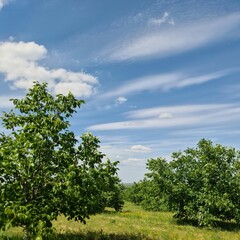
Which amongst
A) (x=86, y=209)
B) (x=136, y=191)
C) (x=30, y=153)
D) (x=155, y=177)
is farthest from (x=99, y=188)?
(x=136, y=191)

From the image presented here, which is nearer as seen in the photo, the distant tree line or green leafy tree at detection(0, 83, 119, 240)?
green leafy tree at detection(0, 83, 119, 240)

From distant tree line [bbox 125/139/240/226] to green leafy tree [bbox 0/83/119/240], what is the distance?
17.4 m

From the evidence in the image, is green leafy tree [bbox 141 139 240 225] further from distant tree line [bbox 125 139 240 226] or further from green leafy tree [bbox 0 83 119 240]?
green leafy tree [bbox 0 83 119 240]

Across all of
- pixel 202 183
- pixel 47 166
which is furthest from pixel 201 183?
pixel 47 166

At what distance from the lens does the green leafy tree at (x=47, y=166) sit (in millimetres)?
13078

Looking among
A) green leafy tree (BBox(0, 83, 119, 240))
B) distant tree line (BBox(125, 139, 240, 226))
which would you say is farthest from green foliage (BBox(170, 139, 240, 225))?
green leafy tree (BBox(0, 83, 119, 240))

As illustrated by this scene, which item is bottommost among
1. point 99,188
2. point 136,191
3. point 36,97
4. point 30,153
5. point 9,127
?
point 136,191

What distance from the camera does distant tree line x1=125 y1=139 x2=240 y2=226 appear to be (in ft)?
100

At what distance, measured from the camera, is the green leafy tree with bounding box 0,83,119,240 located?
13.1m

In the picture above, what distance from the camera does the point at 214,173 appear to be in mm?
31531

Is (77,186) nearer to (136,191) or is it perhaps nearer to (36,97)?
(36,97)

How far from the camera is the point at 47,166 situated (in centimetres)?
1473

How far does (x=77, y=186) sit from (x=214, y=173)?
71.5ft

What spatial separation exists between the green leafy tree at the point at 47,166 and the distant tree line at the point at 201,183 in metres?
17.4
